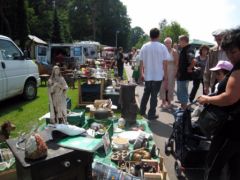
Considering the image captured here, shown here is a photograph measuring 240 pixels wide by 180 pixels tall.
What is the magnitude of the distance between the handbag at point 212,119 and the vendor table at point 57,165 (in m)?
1.22

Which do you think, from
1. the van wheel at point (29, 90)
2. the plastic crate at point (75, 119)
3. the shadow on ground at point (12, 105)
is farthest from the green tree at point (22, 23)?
the plastic crate at point (75, 119)

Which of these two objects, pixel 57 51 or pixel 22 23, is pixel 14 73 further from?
pixel 22 23

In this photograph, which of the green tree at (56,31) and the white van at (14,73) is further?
the green tree at (56,31)

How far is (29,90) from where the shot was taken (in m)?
9.66

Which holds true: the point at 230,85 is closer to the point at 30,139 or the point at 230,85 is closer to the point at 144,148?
the point at 30,139

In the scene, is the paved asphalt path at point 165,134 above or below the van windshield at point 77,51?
below

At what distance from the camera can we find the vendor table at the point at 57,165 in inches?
107

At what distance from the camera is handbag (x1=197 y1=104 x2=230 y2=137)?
286 centimetres

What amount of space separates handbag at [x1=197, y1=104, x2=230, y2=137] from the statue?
2128mm

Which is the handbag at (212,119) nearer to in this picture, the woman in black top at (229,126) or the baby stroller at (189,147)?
the woman in black top at (229,126)

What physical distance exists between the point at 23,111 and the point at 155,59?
12.5 feet

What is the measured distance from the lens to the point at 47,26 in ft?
151

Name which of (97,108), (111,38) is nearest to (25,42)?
(97,108)

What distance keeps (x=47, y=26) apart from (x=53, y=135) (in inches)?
1768
